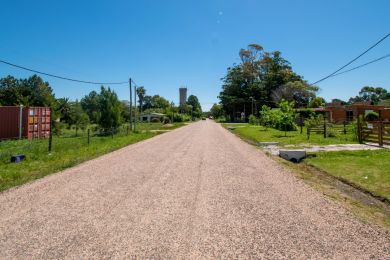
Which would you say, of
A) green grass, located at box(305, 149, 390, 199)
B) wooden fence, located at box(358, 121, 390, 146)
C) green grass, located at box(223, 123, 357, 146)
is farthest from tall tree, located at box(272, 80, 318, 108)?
green grass, located at box(305, 149, 390, 199)

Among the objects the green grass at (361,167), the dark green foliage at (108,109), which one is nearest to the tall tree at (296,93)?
the dark green foliage at (108,109)

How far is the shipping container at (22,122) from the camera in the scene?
87.9 feet

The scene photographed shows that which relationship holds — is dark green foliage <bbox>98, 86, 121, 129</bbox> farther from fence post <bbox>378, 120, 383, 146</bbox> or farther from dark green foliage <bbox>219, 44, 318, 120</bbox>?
dark green foliage <bbox>219, 44, 318, 120</bbox>

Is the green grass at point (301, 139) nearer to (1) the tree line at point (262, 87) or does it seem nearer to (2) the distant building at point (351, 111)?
(2) the distant building at point (351, 111)

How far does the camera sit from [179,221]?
5488 mm

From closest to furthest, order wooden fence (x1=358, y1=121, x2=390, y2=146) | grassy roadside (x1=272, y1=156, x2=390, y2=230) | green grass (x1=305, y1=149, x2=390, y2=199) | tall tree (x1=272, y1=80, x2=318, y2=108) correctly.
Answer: grassy roadside (x1=272, y1=156, x2=390, y2=230) < green grass (x1=305, y1=149, x2=390, y2=199) < wooden fence (x1=358, y1=121, x2=390, y2=146) < tall tree (x1=272, y1=80, x2=318, y2=108)

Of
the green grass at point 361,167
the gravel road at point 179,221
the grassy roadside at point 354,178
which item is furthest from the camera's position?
the green grass at point 361,167

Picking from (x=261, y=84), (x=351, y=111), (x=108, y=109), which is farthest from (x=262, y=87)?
(x=108, y=109)

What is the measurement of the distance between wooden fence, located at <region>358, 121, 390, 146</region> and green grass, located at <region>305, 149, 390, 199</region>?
3170mm

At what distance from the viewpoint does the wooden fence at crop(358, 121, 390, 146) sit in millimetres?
17562

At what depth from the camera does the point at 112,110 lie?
121ft

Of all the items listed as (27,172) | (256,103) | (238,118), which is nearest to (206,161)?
(27,172)

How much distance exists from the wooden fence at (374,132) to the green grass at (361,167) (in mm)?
3170

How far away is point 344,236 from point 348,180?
4.95 metres
